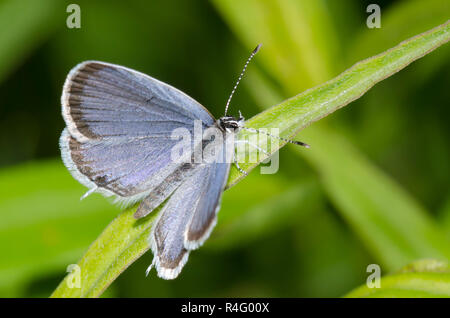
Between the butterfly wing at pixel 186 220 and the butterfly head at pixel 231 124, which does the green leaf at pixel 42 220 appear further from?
the butterfly head at pixel 231 124

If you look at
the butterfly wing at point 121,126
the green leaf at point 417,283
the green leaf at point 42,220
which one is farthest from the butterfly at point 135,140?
the green leaf at point 417,283

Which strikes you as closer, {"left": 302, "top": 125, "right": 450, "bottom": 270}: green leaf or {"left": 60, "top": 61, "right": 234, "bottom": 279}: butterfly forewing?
{"left": 60, "top": 61, "right": 234, "bottom": 279}: butterfly forewing

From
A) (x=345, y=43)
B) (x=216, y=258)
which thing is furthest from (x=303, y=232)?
(x=345, y=43)

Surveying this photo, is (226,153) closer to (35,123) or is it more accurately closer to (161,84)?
(161,84)

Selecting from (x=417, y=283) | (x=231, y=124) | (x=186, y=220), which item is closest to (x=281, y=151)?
(x=231, y=124)

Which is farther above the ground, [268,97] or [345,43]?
[345,43]

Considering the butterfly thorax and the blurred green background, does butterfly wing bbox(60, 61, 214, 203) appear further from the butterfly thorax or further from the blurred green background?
the blurred green background

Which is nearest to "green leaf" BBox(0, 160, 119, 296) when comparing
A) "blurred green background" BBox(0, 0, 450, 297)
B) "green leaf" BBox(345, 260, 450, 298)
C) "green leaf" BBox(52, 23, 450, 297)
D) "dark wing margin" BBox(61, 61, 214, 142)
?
"blurred green background" BBox(0, 0, 450, 297)
